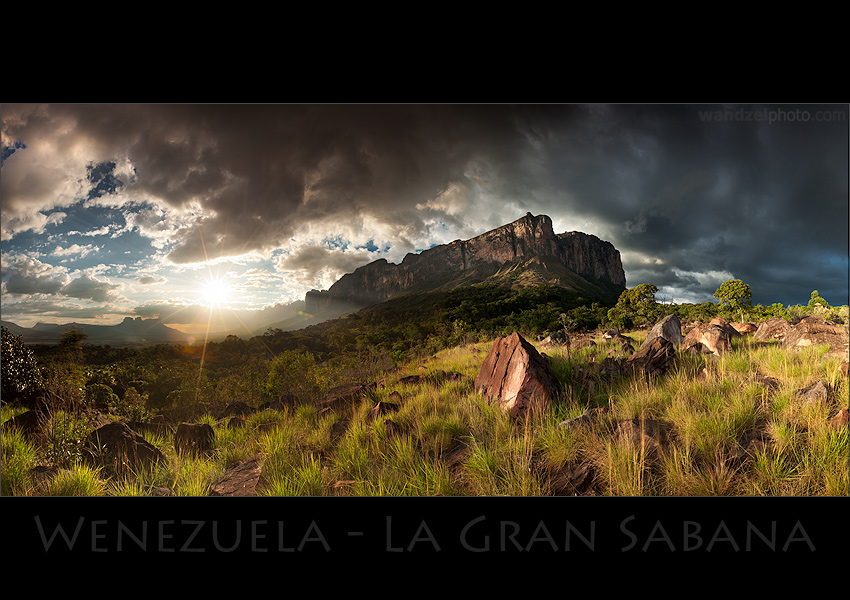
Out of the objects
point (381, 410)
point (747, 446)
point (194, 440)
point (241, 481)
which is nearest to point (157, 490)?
point (241, 481)

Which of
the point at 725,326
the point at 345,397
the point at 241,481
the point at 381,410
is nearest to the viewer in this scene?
the point at 241,481

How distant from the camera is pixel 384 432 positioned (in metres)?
3.41

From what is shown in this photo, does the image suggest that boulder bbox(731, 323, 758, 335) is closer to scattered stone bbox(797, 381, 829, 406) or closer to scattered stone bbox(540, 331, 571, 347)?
scattered stone bbox(540, 331, 571, 347)

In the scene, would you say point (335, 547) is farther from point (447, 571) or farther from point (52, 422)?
point (52, 422)

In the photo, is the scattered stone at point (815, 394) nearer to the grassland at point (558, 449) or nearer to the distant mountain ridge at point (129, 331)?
the grassland at point (558, 449)

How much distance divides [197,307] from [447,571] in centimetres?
636

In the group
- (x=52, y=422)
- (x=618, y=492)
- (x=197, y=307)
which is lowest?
(x=618, y=492)

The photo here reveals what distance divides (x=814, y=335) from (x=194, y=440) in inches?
436

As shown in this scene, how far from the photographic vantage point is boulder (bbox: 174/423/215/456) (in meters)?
3.94

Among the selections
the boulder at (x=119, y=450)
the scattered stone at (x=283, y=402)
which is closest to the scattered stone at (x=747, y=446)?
the boulder at (x=119, y=450)

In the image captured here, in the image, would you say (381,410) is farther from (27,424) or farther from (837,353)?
(837,353)

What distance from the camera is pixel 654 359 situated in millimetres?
4867

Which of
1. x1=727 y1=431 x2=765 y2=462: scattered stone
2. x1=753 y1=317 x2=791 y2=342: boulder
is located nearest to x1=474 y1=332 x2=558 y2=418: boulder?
x1=727 y1=431 x2=765 y2=462: scattered stone

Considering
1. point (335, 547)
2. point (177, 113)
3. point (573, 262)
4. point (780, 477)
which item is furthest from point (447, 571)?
point (573, 262)
